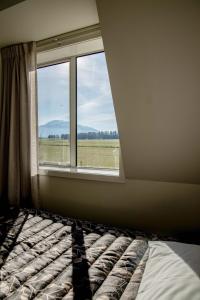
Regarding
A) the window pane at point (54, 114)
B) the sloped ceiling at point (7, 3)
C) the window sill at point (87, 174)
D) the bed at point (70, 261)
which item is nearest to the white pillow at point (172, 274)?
the bed at point (70, 261)

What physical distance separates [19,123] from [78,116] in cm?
66

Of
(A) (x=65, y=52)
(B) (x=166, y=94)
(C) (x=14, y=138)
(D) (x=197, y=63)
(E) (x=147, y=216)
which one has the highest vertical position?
(A) (x=65, y=52)

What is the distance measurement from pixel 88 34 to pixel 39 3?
1.83ft

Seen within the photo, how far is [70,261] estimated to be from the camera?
1324 mm

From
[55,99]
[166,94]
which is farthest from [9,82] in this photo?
[166,94]

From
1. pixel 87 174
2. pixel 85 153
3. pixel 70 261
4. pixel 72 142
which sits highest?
pixel 72 142

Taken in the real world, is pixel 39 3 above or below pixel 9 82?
above

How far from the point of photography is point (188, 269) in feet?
3.28

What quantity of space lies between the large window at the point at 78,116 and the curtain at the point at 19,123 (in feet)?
1.24

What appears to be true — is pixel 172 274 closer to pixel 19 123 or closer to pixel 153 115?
pixel 153 115

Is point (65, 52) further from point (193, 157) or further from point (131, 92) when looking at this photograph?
point (193, 157)

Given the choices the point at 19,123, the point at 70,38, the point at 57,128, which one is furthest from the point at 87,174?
the point at 70,38

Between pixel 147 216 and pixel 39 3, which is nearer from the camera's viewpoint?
pixel 39 3

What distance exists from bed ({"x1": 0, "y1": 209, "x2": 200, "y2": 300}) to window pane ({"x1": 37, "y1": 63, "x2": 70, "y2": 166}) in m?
1.16
